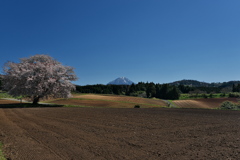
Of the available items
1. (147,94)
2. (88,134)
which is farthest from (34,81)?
(147,94)

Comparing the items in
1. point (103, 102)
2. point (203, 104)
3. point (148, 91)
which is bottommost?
point (203, 104)

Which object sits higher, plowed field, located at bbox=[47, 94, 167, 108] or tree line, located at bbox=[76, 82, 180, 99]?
tree line, located at bbox=[76, 82, 180, 99]

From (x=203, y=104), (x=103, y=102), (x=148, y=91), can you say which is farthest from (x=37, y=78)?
(x=148, y=91)

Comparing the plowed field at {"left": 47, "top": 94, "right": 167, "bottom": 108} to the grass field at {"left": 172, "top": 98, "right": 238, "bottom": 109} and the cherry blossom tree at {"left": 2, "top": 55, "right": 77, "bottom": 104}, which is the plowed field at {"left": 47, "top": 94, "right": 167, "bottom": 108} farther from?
the grass field at {"left": 172, "top": 98, "right": 238, "bottom": 109}

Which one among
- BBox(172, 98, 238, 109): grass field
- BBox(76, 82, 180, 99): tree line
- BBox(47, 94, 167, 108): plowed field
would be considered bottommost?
BBox(172, 98, 238, 109): grass field

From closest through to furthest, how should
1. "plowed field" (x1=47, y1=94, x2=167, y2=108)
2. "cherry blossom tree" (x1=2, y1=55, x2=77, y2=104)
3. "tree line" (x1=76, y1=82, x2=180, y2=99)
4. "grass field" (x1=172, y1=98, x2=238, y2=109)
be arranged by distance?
1. "cherry blossom tree" (x1=2, y1=55, x2=77, y2=104)
2. "plowed field" (x1=47, y1=94, x2=167, y2=108)
3. "grass field" (x1=172, y1=98, x2=238, y2=109)
4. "tree line" (x1=76, y1=82, x2=180, y2=99)

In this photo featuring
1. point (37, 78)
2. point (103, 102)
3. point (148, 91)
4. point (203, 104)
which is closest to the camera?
point (37, 78)

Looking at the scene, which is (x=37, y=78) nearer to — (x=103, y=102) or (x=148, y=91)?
(x=103, y=102)

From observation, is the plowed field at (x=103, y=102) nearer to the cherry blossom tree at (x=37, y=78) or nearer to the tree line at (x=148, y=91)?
the cherry blossom tree at (x=37, y=78)

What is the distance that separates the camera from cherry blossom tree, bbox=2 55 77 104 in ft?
113

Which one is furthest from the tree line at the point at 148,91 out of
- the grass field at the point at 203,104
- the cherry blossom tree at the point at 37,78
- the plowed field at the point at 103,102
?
the cherry blossom tree at the point at 37,78

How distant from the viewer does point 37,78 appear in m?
35.2

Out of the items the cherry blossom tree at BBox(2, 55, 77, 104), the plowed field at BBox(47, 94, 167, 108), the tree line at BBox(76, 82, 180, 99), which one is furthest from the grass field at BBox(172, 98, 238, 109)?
the cherry blossom tree at BBox(2, 55, 77, 104)

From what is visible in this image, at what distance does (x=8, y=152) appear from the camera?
802 centimetres
